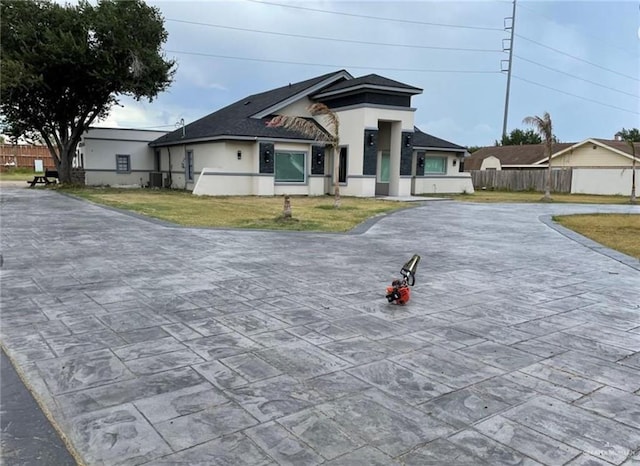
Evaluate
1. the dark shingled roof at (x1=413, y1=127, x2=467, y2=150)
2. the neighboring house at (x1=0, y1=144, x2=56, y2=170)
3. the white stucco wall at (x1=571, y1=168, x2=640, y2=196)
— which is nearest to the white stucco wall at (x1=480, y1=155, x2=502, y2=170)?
the white stucco wall at (x1=571, y1=168, x2=640, y2=196)

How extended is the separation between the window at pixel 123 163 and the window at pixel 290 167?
37.6ft

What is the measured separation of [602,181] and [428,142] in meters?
12.5

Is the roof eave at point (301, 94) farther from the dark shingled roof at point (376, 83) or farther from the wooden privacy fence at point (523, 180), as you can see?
the wooden privacy fence at point (523, 180)

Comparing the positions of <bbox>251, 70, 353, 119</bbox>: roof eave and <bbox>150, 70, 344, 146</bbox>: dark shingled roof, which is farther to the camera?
<bbox>251, 70, 353, 119</bbox>: roof eave

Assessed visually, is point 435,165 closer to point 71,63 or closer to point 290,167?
point 290,167

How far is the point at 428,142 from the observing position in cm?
2755

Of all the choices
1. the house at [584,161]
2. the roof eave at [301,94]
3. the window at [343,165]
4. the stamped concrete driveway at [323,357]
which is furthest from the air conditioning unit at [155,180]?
the house at [584,161]

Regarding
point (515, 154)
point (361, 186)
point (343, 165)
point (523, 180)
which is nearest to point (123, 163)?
point (343, 165)

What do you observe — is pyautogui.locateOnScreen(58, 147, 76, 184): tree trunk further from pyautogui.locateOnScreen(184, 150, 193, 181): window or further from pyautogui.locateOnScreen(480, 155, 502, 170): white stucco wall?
pyautogui.locateOnScreen(480, 155, 502, 170): white stucco wall

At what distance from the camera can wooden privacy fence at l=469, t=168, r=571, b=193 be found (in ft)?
104

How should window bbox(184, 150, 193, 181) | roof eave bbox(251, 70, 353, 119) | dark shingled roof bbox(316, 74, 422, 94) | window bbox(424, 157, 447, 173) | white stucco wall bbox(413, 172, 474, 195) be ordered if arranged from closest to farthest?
1. dark shingled roof bbox(316, 74, 422, 94)
2. roof eave bbox(251, 70, 353, 119)
3. window bbox(184, 150, 193, 181)
4. white stucco wall bbox(413, 172, 474, 195)
5. window bbox(424, 157, 447, 173)

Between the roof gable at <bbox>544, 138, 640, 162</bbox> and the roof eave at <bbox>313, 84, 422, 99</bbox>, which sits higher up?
the roof eave at <bbox>313, 84, 422, 99</bbox>

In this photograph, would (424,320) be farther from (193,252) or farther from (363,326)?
(193,252)

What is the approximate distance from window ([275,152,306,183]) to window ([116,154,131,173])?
451 inches
